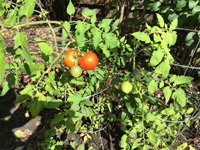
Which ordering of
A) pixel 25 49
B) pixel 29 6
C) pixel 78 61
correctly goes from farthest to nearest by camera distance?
pixel 78 61 → pixel 29 6 → pixel 25 49

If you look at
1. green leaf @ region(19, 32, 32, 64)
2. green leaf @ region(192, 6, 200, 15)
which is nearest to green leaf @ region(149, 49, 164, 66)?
green leaf @ region(19, 32, 32, 64)

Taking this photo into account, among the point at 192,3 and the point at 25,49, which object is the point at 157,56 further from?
the point at 192,3

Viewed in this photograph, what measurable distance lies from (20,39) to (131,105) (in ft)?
3.15

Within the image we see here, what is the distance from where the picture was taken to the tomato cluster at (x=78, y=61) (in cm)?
94

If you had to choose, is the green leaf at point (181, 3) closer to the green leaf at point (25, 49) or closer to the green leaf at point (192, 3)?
the green leaf at point (192, 3)

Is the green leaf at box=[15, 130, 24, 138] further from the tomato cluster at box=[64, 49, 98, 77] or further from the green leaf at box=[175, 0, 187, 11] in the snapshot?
the green leaf at box=[175, 0, 187, 11]

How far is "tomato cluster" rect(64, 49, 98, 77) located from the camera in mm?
939

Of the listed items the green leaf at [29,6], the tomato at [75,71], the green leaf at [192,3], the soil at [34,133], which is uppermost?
the green leaf at [192,3]

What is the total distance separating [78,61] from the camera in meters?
1.01

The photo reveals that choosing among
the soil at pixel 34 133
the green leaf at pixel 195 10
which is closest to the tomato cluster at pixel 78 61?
the soil at pixel 34 133

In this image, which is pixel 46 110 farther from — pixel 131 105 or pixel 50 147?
pixel 131 105

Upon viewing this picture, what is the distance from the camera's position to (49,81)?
86cm

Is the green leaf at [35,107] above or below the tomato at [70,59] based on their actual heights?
below

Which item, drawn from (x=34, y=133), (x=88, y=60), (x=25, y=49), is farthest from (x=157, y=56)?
(x=34, y=133)
